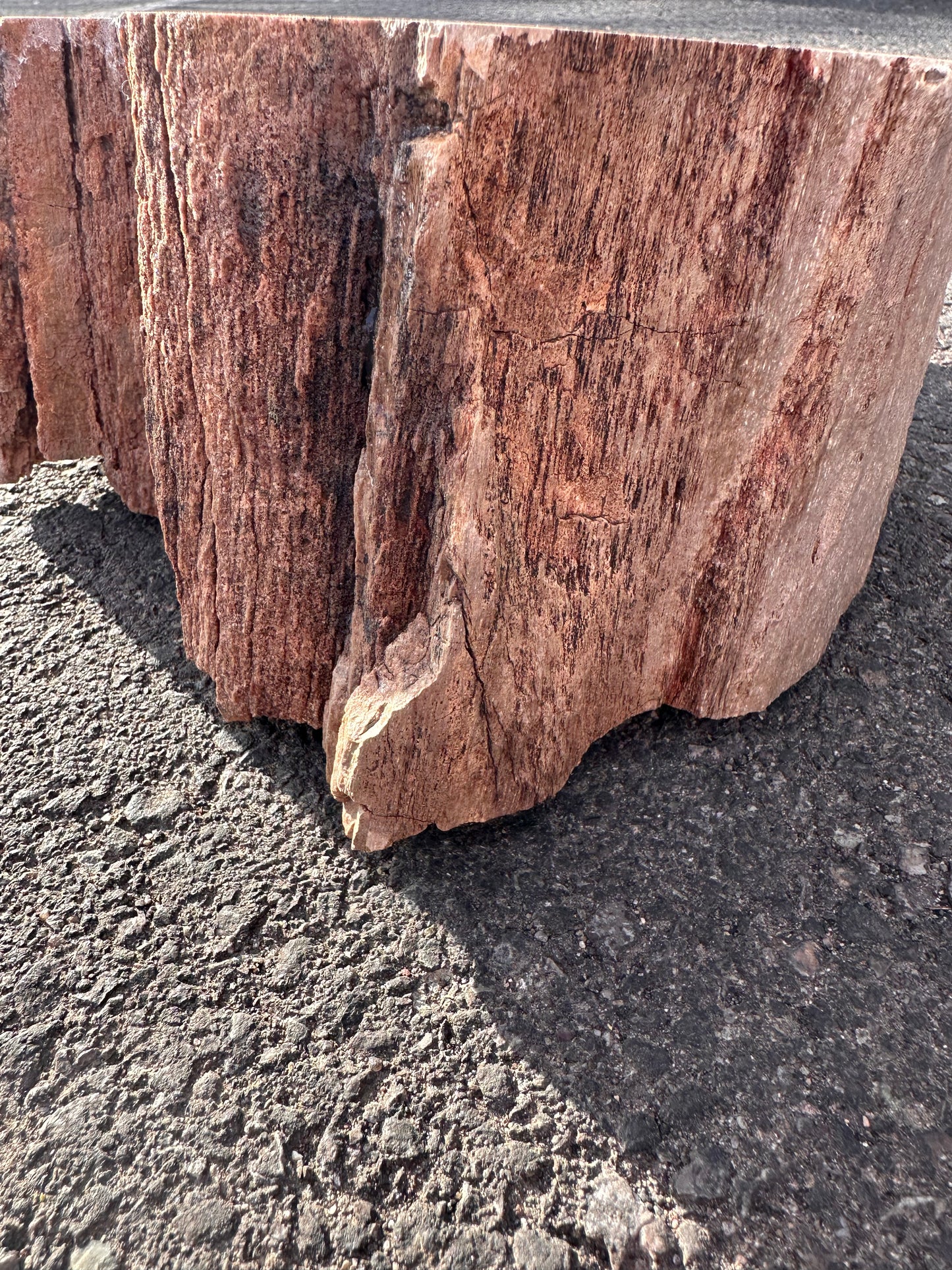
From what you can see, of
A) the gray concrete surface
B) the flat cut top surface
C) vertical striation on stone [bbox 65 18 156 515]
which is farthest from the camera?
vertical striation on stone [bbox 65 18 156 515]

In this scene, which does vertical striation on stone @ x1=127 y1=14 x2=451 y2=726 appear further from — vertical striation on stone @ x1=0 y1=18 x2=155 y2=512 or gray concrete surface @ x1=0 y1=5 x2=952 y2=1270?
vertical striation on stone @ x1=0 y1=18 x2=155 y2=512

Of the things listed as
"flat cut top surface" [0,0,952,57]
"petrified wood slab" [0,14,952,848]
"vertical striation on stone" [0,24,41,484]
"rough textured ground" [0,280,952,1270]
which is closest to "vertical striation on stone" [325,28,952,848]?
"petrified wood slab" [0,14,952,848]

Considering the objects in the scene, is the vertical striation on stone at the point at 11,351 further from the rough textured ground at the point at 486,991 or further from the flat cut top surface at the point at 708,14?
the rough textured ground at the point at 486,991

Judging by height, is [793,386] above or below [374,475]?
above

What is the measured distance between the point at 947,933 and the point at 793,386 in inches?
29.7

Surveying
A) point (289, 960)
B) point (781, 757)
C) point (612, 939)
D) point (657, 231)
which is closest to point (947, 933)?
point (781, 757)

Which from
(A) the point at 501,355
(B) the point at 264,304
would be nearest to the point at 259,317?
(B) the point at 264,304

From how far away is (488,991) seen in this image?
1.20 m

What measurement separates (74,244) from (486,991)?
55.3 inches

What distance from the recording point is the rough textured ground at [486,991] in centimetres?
103

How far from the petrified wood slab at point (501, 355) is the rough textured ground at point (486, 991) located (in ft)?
0.38

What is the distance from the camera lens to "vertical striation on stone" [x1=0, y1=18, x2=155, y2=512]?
150 centimetres

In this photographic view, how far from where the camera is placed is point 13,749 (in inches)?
59.8

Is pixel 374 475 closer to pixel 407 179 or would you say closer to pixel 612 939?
pixel 407 179
